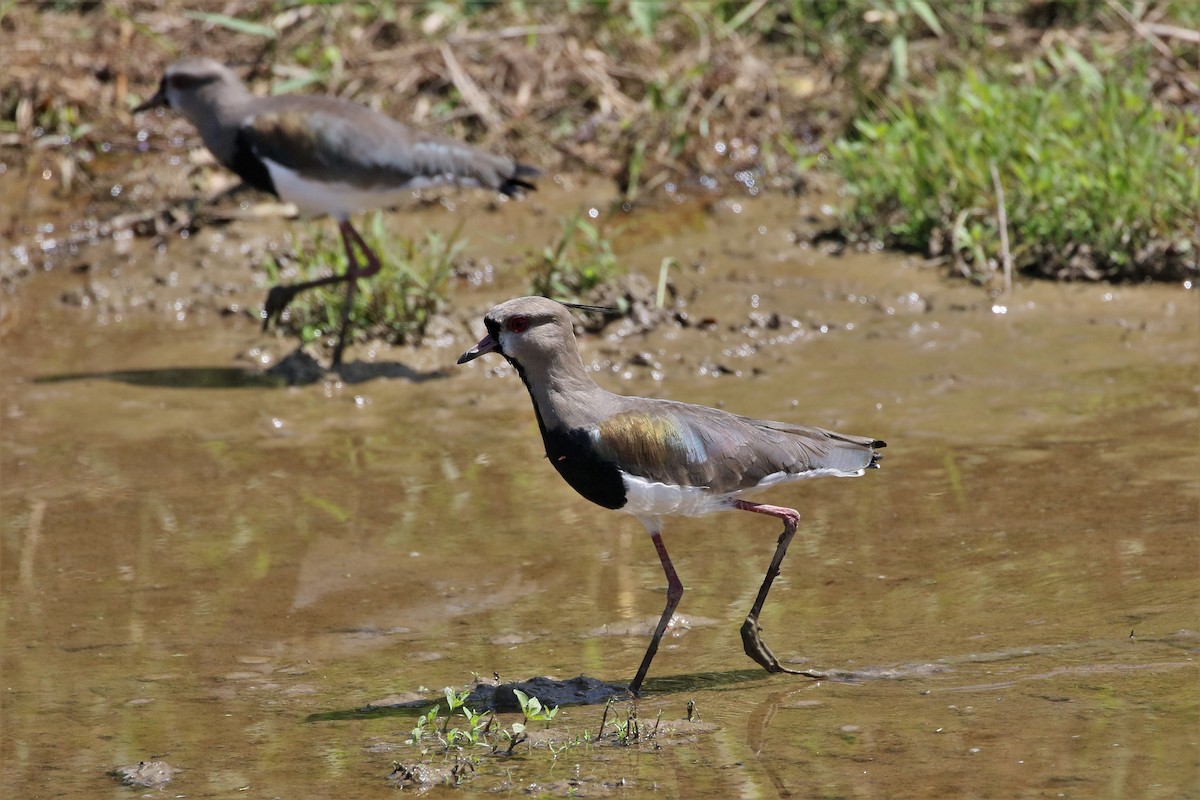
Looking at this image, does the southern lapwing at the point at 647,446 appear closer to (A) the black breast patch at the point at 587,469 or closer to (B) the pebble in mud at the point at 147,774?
(A) the black breast patch at the point at 587,469

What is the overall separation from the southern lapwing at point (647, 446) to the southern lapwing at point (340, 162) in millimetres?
3259

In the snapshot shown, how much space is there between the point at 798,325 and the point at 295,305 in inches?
101

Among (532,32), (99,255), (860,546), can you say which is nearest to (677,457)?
(860,546)

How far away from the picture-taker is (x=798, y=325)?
759 cm

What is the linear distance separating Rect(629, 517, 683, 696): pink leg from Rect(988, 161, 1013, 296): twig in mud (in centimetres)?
374

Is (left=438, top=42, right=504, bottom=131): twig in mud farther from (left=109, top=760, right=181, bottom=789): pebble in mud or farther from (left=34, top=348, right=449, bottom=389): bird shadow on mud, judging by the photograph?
(left=109, top=760, right=181, bottom=789): pebble in mud

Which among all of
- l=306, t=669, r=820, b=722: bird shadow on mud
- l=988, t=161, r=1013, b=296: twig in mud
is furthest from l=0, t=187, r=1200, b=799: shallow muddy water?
l=988, t=161, r=1013, b=296: twig in mud

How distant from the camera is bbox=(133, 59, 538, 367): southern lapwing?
768 cm

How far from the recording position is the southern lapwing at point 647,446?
169 inches

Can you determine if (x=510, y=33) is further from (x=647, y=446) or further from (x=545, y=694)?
(x=545, y=694)

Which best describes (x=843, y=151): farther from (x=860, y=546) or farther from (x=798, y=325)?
(x=860, y=546)

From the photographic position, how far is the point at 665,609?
439 centimetres

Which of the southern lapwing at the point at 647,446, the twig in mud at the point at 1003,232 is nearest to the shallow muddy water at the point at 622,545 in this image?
the twig in mud at the point at 1003,232

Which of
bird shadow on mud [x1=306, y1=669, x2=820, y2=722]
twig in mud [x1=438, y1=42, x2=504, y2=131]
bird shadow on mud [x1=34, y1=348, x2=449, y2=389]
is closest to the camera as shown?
bird shadow on mud [x1=306, y1=669, x2=820, y2=722]
